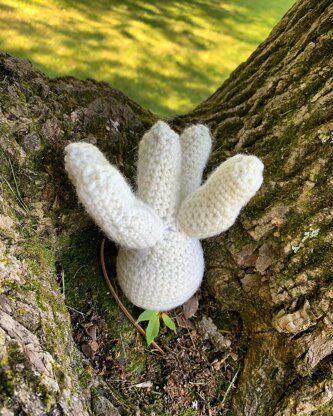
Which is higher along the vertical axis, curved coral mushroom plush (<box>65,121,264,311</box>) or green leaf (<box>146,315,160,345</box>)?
curved coral mushroom plush (<box>65,121,264,311</box>)

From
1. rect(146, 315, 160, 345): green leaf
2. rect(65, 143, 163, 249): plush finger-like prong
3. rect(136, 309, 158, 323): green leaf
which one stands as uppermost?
rect(65, 143, 163, 249): plush finger-like prong

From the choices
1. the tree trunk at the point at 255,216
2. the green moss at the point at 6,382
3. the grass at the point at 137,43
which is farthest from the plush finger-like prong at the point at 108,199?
the grass at the point at 137,43

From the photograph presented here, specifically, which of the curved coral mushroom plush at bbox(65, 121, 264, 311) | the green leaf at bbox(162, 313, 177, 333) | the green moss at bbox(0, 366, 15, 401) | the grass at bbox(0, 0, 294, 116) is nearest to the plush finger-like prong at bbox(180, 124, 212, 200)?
the curved coral mushroom plush at bbox(65, 121, 264, 311)

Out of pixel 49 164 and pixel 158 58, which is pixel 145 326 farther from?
pixel 158 58

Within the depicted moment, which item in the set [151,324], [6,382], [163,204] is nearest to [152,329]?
[151,324]

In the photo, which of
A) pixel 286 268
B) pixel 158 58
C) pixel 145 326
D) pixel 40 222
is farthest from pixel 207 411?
pixel 158 58

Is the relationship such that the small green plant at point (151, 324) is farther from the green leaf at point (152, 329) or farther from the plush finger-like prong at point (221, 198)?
the plush finger-like prong at point (221, 198)

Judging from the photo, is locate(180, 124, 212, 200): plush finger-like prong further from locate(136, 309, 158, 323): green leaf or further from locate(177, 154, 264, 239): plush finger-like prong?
locate(136, 309, 158, 323): green leaf
